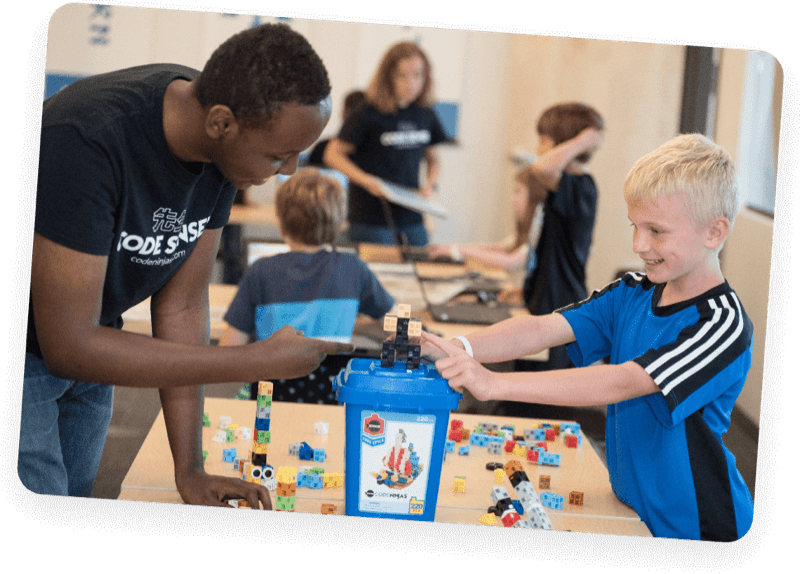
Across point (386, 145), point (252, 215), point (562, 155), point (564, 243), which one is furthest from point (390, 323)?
point (252, 215)

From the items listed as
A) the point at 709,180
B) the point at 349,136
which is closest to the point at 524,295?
the point at 349,136

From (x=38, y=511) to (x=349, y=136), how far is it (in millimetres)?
3024

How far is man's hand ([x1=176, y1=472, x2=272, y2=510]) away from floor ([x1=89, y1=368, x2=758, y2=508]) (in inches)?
27.0

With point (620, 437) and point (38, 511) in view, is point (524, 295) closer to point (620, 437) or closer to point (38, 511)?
point (620, 437)

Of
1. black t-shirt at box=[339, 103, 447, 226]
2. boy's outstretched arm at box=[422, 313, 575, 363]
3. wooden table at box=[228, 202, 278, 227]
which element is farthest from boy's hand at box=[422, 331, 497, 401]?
wooden table at box=[228, 202, 278, 227]

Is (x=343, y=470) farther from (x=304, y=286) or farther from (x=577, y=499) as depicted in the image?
(x=304, y=286)

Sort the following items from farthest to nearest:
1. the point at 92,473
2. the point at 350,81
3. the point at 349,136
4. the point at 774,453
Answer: the point at 350,81 → the point at 349,136 → the point at 92,473 → the point at 774,453

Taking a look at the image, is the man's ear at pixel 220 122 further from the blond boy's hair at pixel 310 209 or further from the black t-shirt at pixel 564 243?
the black t-shirt at pixel 564 243

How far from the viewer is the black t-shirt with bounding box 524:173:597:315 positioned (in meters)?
2.83

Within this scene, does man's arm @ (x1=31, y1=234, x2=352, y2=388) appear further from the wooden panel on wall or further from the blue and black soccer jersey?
the wooden panel on wall

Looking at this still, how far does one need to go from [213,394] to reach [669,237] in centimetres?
266

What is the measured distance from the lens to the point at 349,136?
3.89 metres

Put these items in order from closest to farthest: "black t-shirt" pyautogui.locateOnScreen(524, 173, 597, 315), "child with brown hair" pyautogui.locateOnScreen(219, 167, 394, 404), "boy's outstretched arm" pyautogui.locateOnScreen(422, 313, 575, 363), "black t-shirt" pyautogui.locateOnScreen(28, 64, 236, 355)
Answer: "black t-shirt" pyautogui.locateOnScreen(28, 64, 236, 355)
"boy's outstretched arm" pyautogui.locateOnScreen(422, 313, 575, 363)
"child with brown hair" pyautogui.locateOnScreen(219, 167, 394, 404)
"black t-shirt" pyautogui.locateOnScreen(524, 173, 597, 315)

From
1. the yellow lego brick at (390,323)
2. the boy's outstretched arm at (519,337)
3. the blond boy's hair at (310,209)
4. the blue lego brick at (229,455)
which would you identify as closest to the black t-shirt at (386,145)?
the blond boy's hair at (310,209)
